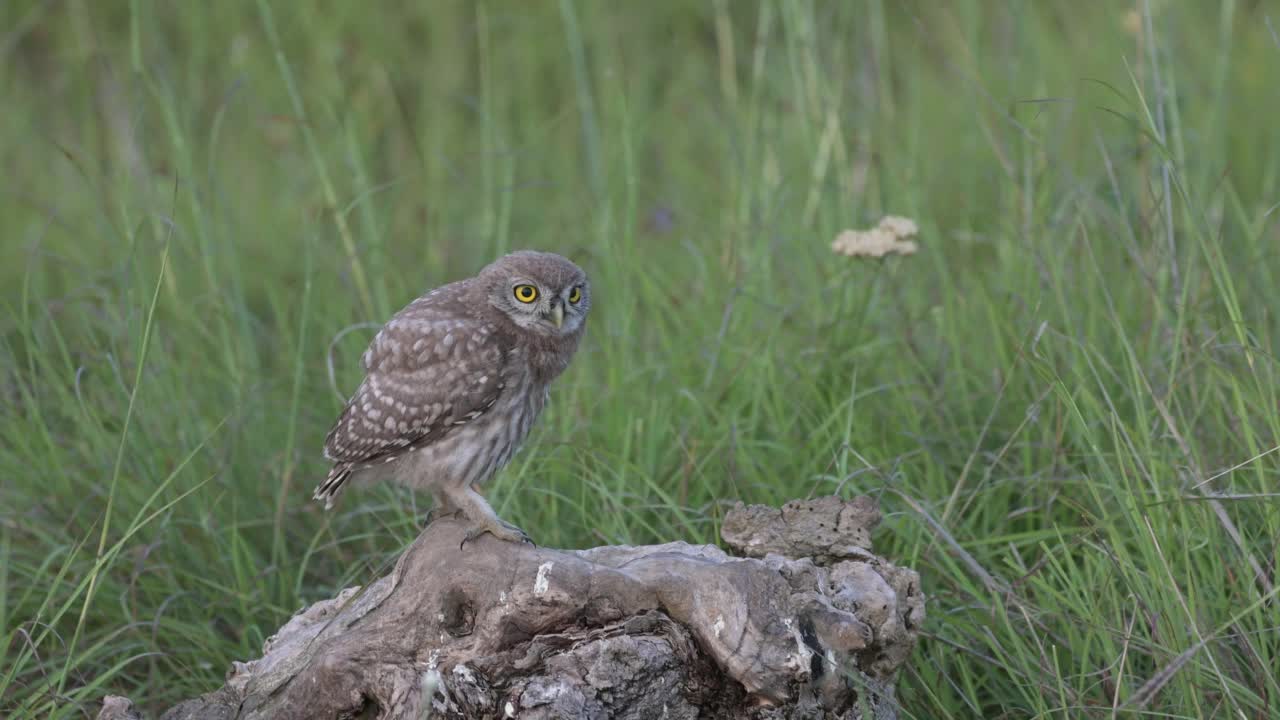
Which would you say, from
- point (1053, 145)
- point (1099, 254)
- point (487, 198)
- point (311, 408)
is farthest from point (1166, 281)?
point (311, 408)

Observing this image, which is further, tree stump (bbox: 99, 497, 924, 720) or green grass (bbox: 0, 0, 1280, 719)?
green grass (bbox: 0, 0, 1280, 719)

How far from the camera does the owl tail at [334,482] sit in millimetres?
3814

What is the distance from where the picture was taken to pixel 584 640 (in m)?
2.80

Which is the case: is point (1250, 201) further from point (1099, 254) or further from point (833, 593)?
point (833, 593)

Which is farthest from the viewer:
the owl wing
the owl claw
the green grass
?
the owl wing

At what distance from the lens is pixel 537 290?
3.80 meters

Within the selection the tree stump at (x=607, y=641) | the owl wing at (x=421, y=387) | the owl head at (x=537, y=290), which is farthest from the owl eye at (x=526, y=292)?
the tree stump at (x=607, y=641)

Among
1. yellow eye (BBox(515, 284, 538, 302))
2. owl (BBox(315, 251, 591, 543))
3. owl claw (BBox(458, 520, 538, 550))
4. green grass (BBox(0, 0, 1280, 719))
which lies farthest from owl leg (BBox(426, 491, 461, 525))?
yellow eye (BBox(515, 284, 538, 302))

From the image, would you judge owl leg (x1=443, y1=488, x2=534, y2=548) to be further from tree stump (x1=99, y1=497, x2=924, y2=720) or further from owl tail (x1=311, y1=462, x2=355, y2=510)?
owl tail (x1=311, y1=462, x2=355, y2=510)

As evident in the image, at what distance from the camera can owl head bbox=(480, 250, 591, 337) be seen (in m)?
3.79

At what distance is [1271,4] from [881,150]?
3186 mm

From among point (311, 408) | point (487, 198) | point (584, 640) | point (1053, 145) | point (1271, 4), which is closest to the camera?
point (584, 640)

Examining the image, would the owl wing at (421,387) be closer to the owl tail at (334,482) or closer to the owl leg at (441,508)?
the owl tail at (334,482)

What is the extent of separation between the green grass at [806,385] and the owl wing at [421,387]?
0.36 m
